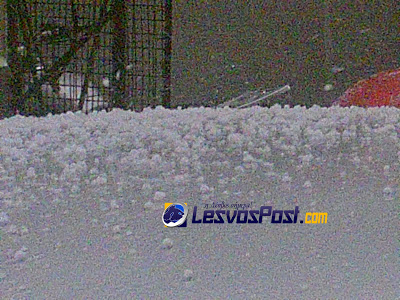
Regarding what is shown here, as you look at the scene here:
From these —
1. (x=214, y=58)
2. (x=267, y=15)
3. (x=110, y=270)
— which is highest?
(x=267, y=15)

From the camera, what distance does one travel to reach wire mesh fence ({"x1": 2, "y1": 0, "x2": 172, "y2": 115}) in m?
2.01

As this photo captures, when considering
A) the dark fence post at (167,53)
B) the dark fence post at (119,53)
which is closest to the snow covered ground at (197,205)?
the dark fence post at (119,53)

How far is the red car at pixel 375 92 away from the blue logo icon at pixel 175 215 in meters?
1.43

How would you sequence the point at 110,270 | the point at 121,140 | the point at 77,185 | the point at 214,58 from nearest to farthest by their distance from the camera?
1. the point at 110,270
2. the point at 77,185
3. the point at 121,140
4. the point at 214,58

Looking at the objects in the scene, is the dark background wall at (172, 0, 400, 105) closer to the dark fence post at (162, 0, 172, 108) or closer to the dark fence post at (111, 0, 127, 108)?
the dark fence post at (162, 0, 172, 108)

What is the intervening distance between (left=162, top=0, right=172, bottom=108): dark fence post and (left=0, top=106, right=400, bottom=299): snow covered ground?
1482mm

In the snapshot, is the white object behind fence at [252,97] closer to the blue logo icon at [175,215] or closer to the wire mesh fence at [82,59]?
the wire mesh fence at [82,59]

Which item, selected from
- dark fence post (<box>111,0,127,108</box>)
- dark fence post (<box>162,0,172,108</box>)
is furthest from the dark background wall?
dark fence post (<box>111,0,127,108</box>)

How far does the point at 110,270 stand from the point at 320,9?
2285mm

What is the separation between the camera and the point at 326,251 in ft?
1.40

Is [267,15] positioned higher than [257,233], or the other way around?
[267,15]

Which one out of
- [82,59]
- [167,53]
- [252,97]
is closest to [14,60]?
[82,59]

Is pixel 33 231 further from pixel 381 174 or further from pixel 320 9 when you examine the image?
pixel 320 9

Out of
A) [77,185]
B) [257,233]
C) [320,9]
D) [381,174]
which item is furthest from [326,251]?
[320,9]
